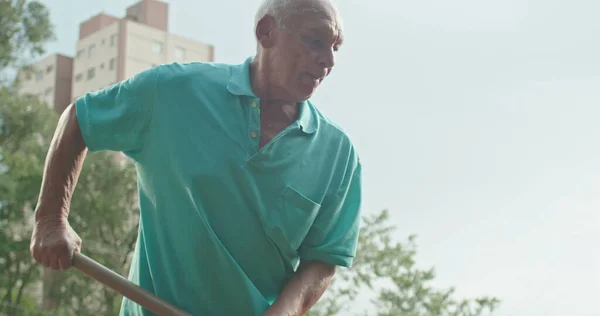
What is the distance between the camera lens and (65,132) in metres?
2.70

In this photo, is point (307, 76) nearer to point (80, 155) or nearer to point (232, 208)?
point (232, 208)

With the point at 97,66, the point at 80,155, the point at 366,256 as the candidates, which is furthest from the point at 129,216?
the point at 80,155

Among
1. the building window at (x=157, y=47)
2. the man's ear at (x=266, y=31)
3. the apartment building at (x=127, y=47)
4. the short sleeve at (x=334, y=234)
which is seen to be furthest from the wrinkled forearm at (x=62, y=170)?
the building window at (x=157, y=47)

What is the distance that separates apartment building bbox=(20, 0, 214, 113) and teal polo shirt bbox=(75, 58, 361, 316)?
122 ft

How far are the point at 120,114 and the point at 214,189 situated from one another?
0.34m

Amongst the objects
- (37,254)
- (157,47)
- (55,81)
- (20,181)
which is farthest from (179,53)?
(37,254)

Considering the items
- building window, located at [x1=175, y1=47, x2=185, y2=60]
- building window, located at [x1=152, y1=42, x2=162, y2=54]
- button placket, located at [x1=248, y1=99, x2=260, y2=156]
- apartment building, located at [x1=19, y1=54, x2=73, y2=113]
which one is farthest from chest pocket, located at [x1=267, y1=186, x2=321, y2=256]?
apartment building, located at [x1=19, y1=54, x2=73, y2=113]

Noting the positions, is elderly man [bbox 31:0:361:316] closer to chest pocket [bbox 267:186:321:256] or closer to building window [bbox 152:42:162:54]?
chest pocket [bbox 267:186:321:256]

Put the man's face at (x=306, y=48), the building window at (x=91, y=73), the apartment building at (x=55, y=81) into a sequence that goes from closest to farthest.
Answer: the man's face at (x=306, y=48), the building window at (x=91, y=73), the apartment building at (x=55, y=81)

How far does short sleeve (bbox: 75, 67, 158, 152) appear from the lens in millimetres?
2639

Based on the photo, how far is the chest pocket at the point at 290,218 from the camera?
2.64 m

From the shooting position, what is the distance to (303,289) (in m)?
2.72

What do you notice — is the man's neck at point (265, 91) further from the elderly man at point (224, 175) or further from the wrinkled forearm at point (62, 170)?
the wrinkled forearm at point (62, 170)

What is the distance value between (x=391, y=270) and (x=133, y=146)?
49.5ft
